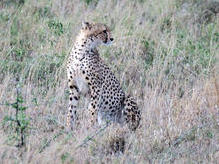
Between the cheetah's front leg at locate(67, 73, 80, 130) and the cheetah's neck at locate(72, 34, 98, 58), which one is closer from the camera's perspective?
the cheetah's front leg at locate(67, 73, 80, 130)

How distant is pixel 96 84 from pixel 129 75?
85 centimetres

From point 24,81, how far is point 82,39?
0.73 metres

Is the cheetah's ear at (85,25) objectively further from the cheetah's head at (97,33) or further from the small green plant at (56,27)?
the small green plant at (56,27)

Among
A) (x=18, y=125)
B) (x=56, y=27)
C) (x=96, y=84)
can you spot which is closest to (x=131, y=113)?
(x=96, y=84)

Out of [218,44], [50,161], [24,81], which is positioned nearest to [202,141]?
[50,161]

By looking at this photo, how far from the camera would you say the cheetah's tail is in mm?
5816

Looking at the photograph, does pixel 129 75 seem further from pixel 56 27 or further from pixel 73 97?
pixel 56 27

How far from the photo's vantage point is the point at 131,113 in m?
5.98

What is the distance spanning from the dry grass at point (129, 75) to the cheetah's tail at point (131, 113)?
0.22 feet

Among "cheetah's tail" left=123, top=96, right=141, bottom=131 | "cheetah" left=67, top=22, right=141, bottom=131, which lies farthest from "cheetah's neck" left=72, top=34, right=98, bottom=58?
"cheetah's tail" left=123, top=96, right=141, bottom=131

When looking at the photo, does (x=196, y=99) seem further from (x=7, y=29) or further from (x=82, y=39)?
(x=7, y=29)

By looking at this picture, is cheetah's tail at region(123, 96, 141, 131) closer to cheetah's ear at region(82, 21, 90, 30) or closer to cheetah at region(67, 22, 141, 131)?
cheetah at region(67, 22, 141, 131)

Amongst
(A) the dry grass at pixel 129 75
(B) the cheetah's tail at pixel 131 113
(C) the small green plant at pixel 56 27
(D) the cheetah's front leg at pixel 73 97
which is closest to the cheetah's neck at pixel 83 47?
(D) the cheetah's front leg at pixel 73 97

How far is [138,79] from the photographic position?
671cm
